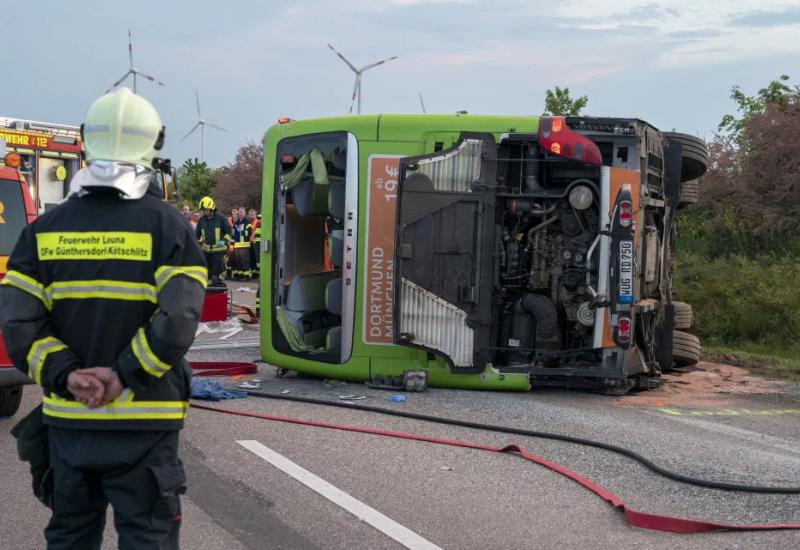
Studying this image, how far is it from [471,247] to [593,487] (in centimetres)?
367

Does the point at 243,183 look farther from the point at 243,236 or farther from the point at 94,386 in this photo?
the point at 94,386

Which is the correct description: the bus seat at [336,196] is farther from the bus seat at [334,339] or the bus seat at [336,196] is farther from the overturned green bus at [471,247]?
the bus seat at [334,339]

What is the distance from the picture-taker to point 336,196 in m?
9.80

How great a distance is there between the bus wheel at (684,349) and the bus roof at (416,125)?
3303 mm

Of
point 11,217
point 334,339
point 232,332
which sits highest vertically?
point 11,217

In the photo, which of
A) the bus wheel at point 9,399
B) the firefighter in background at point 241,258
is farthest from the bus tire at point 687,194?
the firefighter in background at point 241,258

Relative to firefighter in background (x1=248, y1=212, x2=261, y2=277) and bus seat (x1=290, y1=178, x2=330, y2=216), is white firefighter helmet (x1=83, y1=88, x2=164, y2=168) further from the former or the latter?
firefighter in background (x1=248, y1=212, x2=261, y2=277)

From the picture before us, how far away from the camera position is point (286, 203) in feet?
33.0

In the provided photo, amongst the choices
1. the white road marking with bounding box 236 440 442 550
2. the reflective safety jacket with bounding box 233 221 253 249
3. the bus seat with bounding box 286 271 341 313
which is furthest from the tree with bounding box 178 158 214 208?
the white road marking with bounding box 236 440 442 550

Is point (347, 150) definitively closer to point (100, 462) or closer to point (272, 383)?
point (272, 383)

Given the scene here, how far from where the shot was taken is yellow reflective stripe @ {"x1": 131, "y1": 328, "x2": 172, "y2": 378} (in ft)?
10.2

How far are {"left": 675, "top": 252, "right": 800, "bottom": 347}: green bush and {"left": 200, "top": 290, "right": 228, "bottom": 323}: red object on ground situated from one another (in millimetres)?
6409

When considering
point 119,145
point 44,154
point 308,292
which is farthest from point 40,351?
point 44,154

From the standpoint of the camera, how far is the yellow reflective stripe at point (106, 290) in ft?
10.4
